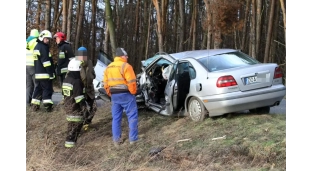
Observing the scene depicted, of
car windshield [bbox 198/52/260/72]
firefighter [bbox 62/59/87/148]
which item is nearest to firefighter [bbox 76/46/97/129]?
firefighter [bbox 62/59/87/148]

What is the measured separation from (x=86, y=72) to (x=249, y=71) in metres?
3.00

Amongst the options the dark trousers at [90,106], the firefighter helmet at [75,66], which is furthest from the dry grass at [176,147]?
the firefighter helmet at [75,66]

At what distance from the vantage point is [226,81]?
584cm

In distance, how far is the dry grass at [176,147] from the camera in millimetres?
4918

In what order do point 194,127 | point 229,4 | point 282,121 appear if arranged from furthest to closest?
point 229,4 < point 194,127 < point 282,121

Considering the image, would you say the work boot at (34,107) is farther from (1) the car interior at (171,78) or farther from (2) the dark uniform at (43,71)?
(1) the car interior at (171,78)

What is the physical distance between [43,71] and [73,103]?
1.92m

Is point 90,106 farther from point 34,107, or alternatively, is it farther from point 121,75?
point 34,107

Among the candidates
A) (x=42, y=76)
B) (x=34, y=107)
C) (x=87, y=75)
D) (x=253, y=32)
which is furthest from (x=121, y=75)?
(x=253, y=32)

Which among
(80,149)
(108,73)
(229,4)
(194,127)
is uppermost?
(229,4)

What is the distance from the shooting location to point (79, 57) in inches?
259

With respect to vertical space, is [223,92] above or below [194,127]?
above
